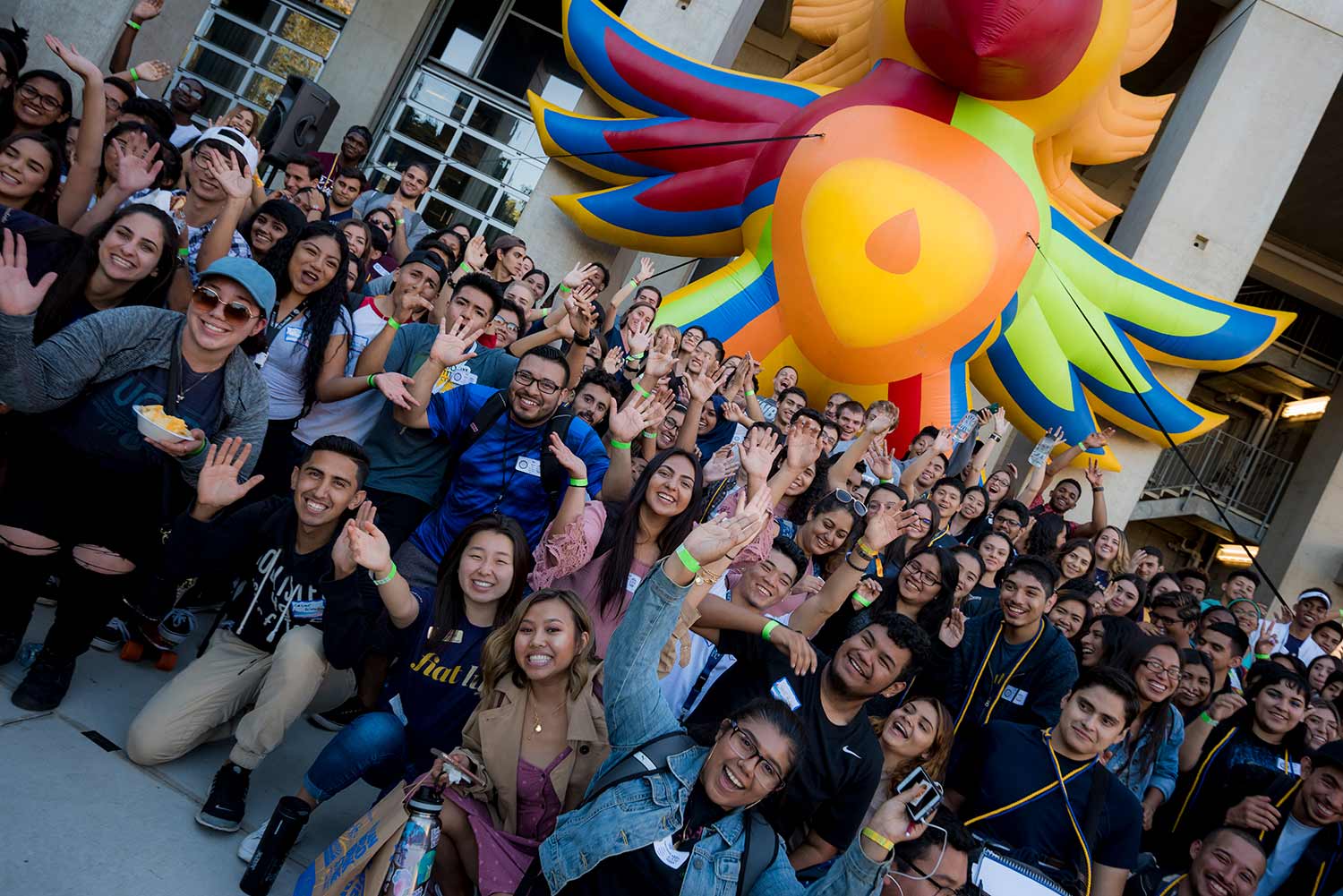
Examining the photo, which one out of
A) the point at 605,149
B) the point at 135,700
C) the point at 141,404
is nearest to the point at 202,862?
the point at 135,700

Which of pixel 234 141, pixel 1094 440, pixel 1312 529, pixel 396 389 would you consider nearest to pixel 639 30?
pixel 234 141

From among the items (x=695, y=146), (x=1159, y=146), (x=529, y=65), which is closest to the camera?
(x=695, y=146)

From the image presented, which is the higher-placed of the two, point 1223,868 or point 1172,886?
point 1223,868

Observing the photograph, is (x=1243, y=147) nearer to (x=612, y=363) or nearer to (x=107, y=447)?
(x=612, y=363)

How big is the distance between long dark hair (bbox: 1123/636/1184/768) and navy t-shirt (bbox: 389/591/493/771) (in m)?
2.62

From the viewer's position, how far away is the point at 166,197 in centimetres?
400

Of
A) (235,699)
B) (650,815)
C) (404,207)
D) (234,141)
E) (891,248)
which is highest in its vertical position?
(891,248)

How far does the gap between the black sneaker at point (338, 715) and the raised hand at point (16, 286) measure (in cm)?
170

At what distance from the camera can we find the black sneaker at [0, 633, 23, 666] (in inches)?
112

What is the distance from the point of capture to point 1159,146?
9.12 metres

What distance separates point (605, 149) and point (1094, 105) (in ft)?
12.9

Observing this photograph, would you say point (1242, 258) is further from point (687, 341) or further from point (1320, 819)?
point (1320, 819)

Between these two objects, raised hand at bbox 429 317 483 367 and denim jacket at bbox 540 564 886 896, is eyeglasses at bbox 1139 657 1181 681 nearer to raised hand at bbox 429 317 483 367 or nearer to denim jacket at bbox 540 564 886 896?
denim jacket at bbox 540 564 886 896

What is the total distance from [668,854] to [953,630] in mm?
1913
